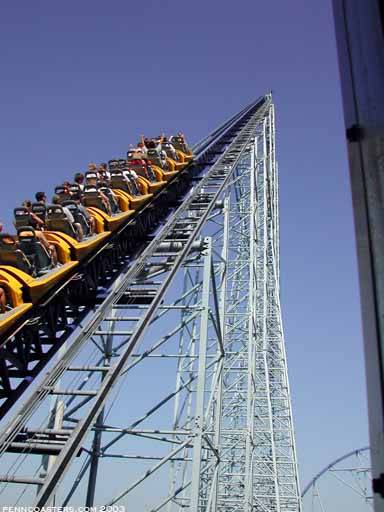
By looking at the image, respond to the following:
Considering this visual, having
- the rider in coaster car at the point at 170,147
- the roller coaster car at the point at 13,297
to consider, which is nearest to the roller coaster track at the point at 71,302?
the roller coaster car at the point at 13,297

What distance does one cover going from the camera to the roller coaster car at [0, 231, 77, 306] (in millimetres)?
4480

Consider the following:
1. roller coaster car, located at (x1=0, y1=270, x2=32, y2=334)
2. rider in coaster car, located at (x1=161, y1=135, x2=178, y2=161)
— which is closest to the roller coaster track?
roller coaster car, located at (x1=0, y1=270, x2=32, y2=334)

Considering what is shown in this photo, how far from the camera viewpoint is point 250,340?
37.2 ft

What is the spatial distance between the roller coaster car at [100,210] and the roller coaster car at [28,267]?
1.18 m

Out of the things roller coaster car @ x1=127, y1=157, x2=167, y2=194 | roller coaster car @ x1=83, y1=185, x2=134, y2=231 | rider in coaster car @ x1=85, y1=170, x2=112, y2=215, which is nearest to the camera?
roller coaster car @ x1=83, y1=185, x2=134, y2=231

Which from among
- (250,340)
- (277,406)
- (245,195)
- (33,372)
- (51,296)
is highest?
(245,195)

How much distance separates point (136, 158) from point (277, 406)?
12147 millimetres

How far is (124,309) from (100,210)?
1.25 m

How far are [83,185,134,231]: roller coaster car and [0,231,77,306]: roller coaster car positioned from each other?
46.5 inches

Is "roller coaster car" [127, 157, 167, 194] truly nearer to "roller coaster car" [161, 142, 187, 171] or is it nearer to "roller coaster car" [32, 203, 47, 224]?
"roller coaster car" [161, 142, 187, 171]

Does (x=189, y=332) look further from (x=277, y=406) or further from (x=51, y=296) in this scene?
(x=277, y=406)

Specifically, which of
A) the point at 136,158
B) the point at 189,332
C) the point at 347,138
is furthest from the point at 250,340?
the point at 347,138

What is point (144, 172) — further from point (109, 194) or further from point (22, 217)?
point (22, 217)

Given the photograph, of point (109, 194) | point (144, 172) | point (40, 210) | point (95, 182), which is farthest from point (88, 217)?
point (144, 172)
